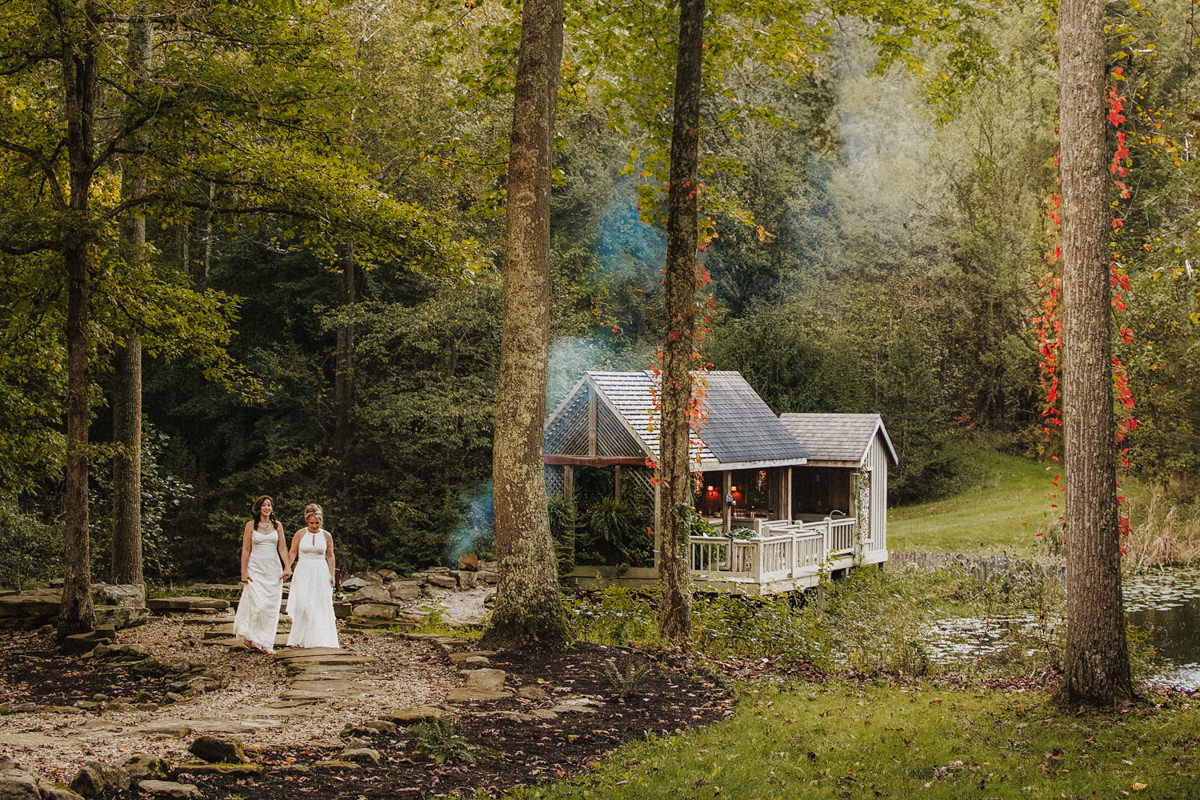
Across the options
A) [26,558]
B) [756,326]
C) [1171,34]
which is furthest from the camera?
[756,326]

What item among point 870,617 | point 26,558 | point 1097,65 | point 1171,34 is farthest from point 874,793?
point 1171,34

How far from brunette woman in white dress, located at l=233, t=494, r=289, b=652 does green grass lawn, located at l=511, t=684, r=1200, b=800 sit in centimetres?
513

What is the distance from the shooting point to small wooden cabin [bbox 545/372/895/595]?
17.9m

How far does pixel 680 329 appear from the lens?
1027cm

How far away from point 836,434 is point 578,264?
8.82 m

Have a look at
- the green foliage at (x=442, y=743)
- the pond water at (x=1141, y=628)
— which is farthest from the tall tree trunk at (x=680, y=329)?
A: the pond water at (x=1141, y=628)

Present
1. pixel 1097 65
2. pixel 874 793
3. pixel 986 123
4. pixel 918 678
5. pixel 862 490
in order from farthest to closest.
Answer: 1. pixel 986 123
2. pixel 862 490
3. pixel 918 678
4. pixel 1097 65
5. pixel 874 793

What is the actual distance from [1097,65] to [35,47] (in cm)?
1027

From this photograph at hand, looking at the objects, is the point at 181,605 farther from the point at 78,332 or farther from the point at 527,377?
the point at 527,377

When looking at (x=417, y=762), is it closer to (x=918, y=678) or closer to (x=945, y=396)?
(x=918, y=678)

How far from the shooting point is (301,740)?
Result: 20.4ft

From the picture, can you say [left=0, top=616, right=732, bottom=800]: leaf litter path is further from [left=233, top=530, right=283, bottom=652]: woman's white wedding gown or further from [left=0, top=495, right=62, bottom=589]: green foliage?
[left=0, top=495, right=62, bottom=589]: green foliage

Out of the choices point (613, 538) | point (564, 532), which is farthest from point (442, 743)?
point (613, 538)

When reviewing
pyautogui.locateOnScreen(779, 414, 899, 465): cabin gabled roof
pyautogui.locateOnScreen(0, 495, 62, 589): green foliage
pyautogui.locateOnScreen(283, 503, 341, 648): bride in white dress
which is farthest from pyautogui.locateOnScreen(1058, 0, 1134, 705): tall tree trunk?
pyautogui.locateOnScreen(0, 495, 62, 589): green foliage
